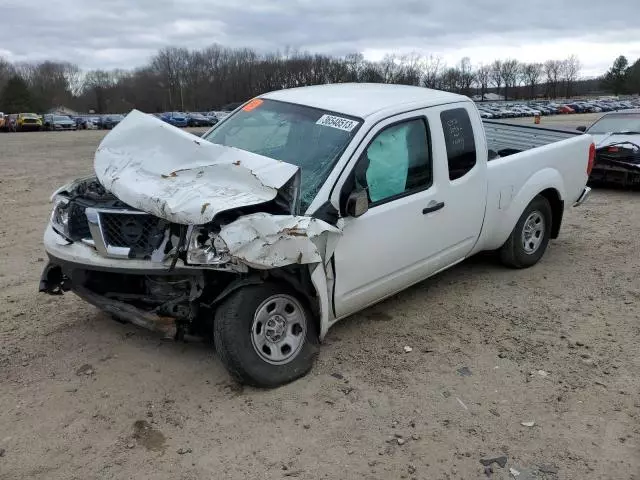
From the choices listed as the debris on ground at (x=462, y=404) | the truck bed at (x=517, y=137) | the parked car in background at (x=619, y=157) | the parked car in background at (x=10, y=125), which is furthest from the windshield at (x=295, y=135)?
the parked car in background at (x=10, y=125)

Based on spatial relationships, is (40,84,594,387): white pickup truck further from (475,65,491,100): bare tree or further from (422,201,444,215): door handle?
(475,65,491,100): bare tree

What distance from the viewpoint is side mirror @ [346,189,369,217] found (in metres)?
3.76

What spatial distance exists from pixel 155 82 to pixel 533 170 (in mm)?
123681

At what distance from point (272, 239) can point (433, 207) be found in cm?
167

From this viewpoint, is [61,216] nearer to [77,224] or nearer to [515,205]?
[77,224]

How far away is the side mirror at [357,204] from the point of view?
12.3ft

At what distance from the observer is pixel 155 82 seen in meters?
119

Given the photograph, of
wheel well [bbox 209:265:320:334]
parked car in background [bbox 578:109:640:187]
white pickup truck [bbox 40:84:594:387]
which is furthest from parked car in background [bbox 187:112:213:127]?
wheel well [bbox 209:265:320:334]

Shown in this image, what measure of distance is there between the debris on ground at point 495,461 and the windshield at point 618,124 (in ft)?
32.5

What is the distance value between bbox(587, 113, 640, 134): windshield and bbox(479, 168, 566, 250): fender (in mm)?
6502

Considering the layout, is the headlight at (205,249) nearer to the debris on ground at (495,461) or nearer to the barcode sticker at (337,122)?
the barcode sticker at (337,122)

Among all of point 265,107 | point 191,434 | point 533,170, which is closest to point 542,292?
point 533,170

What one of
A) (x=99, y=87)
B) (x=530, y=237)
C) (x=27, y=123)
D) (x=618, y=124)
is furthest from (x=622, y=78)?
(x=530, y=237)

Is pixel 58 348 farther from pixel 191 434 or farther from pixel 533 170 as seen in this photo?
pixel 533 170
